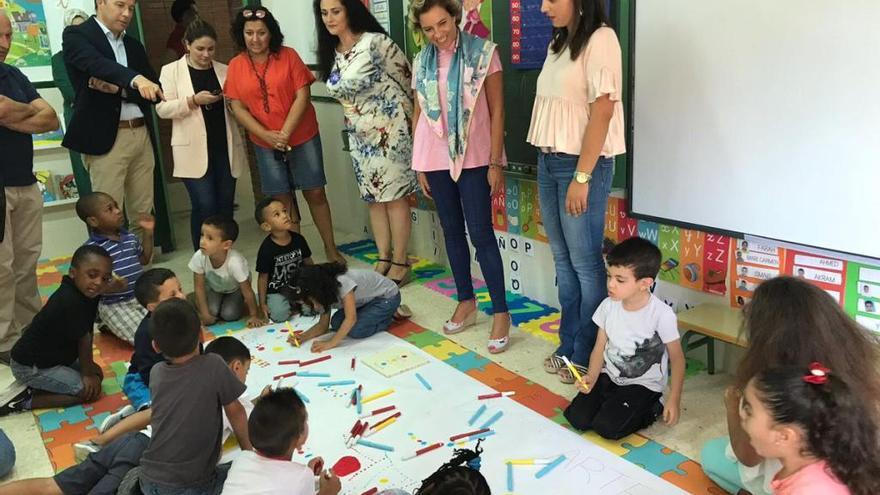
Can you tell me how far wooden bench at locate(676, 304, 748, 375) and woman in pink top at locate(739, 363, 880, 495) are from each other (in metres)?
1.10

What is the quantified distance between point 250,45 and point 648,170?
2.18 m

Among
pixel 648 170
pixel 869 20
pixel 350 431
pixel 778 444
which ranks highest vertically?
pixel 869 20

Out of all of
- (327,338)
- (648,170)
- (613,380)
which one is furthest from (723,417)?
(327,338)

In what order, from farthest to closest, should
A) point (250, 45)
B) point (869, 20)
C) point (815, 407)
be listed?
point (250, 45), point (869, 20), point (815, 407)

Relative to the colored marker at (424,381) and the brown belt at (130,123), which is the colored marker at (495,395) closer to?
the colored marker at (424,381)

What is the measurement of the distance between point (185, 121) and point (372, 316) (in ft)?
5.12

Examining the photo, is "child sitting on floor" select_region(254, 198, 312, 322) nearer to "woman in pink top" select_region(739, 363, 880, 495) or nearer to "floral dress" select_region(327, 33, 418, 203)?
"floral dress" select_region(327, 33, 418, 203)

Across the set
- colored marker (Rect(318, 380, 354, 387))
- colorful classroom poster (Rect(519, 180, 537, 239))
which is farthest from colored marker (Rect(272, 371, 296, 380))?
colorful classroom poster (Rect(519, 180, 537, 239))

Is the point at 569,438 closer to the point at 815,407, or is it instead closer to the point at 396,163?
the point at 815,407

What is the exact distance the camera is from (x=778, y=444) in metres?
1.38

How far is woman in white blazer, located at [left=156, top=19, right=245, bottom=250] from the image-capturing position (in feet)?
12.5

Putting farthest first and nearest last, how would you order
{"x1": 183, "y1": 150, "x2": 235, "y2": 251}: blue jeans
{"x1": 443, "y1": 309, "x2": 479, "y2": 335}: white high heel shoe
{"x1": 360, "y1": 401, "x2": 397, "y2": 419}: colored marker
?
{"x1": 183, "y1": 150, "x2": 235, "y2": 251}: blue jeans < {"x1": 443, "y1": 309, "x2": 479, "y2": 335}: white high heel shoe < {"x1": 360, "y1": 401, "x2": 397, "y2": 419}: colored marker

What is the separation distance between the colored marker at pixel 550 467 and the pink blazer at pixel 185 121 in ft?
8.45

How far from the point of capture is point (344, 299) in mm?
3104
